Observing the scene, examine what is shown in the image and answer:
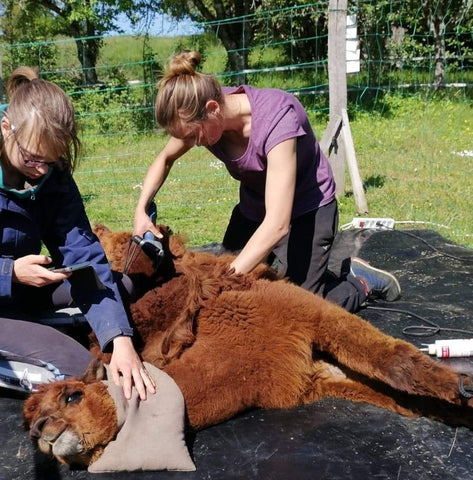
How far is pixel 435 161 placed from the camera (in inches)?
323

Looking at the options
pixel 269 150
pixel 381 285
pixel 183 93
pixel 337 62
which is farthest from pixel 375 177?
pixel 183 93

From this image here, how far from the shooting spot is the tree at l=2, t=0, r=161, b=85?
1370 cm

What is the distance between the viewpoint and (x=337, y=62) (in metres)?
5.96

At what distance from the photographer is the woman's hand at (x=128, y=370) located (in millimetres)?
2127

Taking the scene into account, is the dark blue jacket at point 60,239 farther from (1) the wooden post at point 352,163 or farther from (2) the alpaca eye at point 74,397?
(1) the wooden post at point 352,163

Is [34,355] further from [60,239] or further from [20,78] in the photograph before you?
[20,78]

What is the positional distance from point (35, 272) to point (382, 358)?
1204 millimetres

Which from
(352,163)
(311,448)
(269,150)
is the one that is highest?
(269,150)

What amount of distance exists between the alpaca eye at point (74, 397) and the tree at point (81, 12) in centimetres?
1259

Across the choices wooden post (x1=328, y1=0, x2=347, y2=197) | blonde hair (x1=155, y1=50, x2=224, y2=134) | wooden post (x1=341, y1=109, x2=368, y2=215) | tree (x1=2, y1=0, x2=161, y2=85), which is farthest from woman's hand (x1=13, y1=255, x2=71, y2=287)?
tree (x1=2, y1=0, x2=161, y2=85)

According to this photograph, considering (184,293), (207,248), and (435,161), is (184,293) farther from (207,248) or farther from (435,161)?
(435,161)

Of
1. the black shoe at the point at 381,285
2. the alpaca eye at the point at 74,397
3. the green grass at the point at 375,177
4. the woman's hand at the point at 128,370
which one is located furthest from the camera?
the green grass at the point at 375,177

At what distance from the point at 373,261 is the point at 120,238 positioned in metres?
1.80

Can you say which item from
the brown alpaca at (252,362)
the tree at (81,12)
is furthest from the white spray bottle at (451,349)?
the tree at (81,12)
